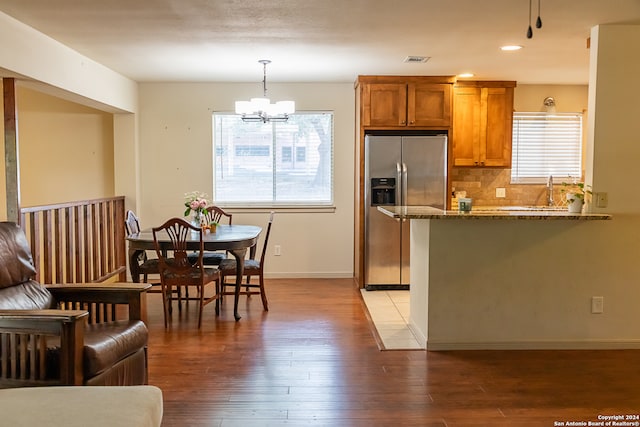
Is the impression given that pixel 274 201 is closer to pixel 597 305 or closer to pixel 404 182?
pixel 404 182

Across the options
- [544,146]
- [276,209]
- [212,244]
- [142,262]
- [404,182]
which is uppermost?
[544,146]

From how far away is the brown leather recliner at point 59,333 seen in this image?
2.52m

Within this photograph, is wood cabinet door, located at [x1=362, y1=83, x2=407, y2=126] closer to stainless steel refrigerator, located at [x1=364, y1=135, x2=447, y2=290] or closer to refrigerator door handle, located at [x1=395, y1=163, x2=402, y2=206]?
stainless steel refrigerator, located at [x1=364, y1=135, x2=447, y2=290]

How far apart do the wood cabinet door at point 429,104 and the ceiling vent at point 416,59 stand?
71 cm

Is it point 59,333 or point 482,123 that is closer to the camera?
point 59,333

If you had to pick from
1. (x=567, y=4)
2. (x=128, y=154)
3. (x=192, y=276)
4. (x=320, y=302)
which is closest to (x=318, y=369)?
(x=192, y=276)

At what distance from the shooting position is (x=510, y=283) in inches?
155

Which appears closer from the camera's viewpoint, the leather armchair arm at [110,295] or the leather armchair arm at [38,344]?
the leather armchair arm at [38,344]

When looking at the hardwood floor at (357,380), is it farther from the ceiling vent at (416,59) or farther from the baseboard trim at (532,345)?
the ceiling vent at (416,59)

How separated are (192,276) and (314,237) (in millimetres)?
2328

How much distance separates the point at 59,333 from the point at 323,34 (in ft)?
9.11

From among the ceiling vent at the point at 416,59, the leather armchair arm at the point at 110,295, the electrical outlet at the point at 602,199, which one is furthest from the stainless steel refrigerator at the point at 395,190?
the leather armchair arm at the point at 110,295

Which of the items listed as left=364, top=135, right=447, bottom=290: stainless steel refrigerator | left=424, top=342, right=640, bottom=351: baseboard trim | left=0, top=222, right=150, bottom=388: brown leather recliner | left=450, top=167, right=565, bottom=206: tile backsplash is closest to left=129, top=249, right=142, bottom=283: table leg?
left=0, top=222, right=150, bottom=388: brown leather recliner

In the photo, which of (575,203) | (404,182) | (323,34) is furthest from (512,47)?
(404,182)
